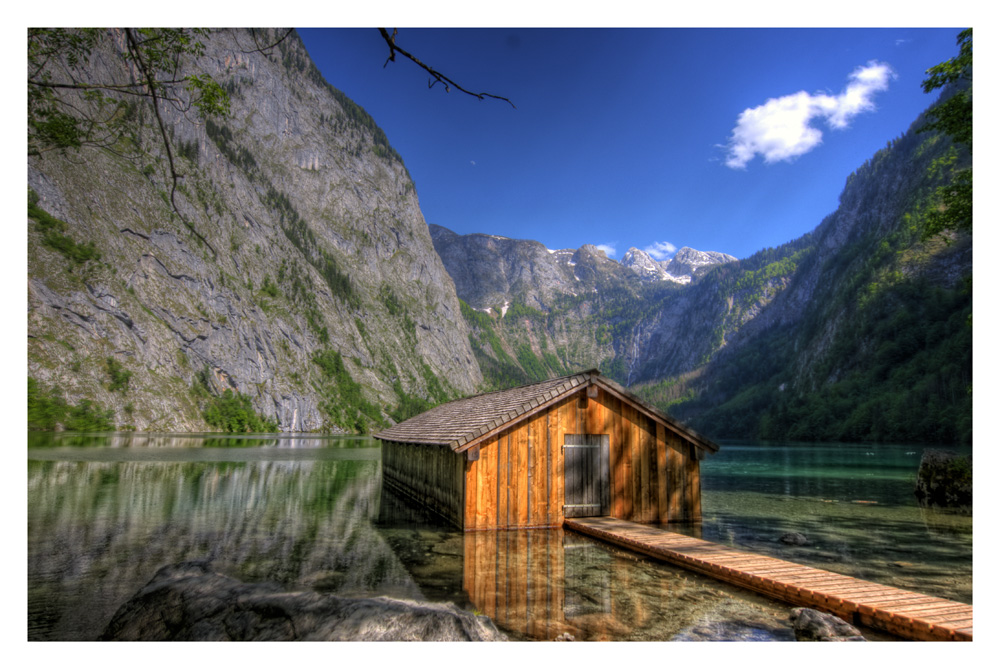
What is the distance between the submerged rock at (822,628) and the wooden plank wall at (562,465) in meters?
8.56

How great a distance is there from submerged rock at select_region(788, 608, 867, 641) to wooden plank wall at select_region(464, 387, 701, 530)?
856 centimetres

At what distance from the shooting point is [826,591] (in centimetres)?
818

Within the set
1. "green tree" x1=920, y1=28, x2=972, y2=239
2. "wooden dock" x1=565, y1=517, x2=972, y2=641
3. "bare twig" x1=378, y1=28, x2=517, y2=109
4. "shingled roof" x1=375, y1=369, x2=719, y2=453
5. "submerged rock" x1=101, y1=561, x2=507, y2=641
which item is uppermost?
"green tree" x1=920, y1=28, x2=972, y2=239

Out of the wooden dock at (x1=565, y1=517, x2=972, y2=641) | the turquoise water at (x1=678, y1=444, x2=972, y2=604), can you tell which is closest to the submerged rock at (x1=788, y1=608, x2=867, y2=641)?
the wooden dock at (x1=565, y1=517, x2=972, y2=641)

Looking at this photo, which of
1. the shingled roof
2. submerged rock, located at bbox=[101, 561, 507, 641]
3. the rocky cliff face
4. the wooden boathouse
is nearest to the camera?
submerged rock, located at bbox=[101, 561, 507, 641]

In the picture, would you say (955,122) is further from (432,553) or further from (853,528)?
(432,553)

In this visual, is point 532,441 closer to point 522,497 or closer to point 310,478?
point 522,497

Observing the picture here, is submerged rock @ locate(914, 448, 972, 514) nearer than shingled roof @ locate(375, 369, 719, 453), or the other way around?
shingled roof @ locate(375, 369, 719, 453)

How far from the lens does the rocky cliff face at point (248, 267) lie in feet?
281

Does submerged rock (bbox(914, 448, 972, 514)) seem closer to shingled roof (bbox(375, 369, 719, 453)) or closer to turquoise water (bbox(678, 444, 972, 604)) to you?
turquoise water (bbox(678, 444, 972, 604))

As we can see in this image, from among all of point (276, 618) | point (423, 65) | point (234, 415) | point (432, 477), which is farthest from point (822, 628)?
point (234, 415)

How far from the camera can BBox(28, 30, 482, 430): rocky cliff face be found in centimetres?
8575

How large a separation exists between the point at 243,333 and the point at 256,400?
13895mm

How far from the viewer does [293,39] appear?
16225 centimetres
